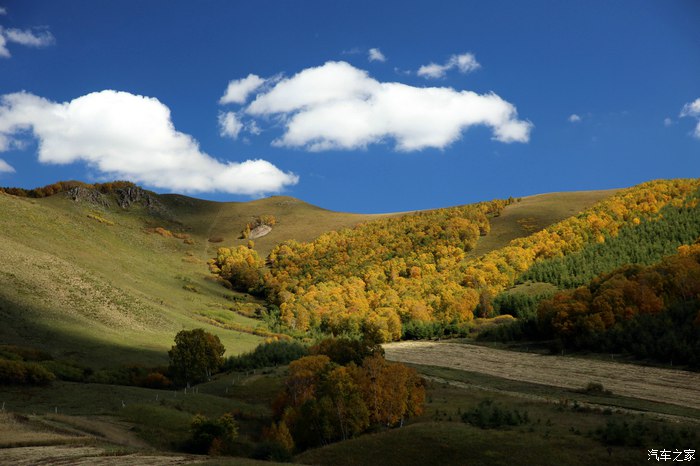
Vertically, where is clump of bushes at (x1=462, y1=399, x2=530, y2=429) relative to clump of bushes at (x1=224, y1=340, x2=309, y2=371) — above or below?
above

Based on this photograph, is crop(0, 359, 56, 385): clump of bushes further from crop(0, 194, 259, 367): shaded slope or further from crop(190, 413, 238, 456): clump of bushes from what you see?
crop(190, 413, 238, 456): clump of bushes

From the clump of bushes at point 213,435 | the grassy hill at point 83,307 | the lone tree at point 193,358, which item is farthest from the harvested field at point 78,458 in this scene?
the grassy hill at point 83,307

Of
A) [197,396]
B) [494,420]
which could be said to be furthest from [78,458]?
[197,396]

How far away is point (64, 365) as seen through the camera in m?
87.6

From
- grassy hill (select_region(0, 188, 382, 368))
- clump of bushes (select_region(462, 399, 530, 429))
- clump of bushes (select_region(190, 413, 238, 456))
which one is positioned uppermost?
grassy hill (select_region(0, 188, 382, 368))

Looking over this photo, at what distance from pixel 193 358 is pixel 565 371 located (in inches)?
2804

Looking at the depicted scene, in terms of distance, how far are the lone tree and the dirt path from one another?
141 ft

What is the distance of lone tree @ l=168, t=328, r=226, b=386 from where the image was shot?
10138 cm

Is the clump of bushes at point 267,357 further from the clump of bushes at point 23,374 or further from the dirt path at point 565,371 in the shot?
the clump of bushes at point 23,374

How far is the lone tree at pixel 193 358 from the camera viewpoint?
333 ft

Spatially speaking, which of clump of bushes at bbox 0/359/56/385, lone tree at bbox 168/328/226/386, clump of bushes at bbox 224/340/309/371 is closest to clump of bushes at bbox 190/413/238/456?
clump of bushes at bbox 0/359/56/385

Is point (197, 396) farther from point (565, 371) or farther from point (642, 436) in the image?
point (565, 371)

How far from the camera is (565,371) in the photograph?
99312mm

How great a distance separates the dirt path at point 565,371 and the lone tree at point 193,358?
4298cm
